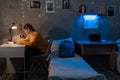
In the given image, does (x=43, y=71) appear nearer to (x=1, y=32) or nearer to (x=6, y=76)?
(x=6, y=76)

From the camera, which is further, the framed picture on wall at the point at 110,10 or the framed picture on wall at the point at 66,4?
the framed picture on wall at the point at 110,10

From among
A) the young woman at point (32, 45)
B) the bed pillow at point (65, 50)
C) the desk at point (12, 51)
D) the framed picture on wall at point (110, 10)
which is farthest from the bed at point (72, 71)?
the framed picture on wall at point (110, 10)

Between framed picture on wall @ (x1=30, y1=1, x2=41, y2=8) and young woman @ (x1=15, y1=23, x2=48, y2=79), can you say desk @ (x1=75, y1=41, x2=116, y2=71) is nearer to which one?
young woman @ (x1=15, y1=23, x2=48, y2=79)

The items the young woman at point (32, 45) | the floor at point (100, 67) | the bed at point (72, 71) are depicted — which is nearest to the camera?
the bed at point (72, 71)

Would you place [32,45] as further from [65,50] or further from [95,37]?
[95,37]

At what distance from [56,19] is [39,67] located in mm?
1450

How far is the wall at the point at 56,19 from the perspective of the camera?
604 cm

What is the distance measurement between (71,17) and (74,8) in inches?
8.8

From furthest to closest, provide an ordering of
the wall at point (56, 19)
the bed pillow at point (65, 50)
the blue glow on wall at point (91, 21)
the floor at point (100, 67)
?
the blue glow on wall at point (91, 21)
the wall at point (56, 19)
the floor at point (100, 67)
the bed pillow at point (65, 50)

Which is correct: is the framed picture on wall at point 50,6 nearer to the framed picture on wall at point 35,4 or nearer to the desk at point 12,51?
the framed picture on wall at point 35,4

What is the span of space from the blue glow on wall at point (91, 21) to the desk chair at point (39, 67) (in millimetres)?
1351

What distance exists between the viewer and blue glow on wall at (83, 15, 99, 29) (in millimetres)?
6164

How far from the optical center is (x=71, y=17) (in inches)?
242

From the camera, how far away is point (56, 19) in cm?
614
